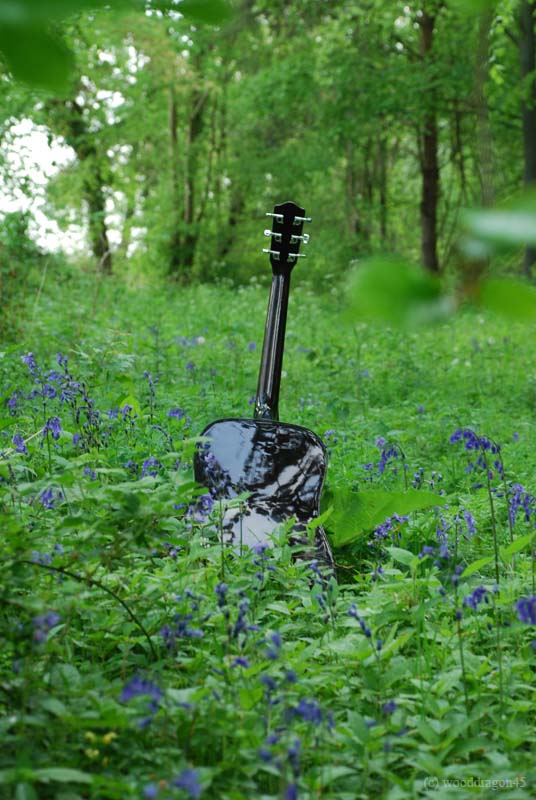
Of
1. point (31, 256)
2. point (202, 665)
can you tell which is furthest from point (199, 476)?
point (31, 256)

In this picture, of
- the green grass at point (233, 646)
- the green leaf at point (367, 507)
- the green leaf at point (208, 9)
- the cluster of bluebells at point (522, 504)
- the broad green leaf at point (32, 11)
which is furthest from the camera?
the green leaf at point (367, 507)

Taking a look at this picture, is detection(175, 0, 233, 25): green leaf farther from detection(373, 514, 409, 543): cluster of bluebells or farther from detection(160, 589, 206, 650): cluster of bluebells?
detection(373, 514, 409, 543): cluster of bluebells

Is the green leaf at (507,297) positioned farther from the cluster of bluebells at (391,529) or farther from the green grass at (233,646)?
the cluster of bluebells at (391,529)

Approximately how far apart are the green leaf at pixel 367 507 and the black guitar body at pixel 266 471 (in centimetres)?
11

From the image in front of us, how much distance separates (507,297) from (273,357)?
3.32 meters

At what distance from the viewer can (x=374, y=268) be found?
0.67 m

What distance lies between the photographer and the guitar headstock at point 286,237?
4.10m

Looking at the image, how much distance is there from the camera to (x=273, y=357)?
3.98 meters

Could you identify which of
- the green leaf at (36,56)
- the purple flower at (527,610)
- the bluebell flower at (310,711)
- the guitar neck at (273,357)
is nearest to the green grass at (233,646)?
the bluebell flower at (310,711)

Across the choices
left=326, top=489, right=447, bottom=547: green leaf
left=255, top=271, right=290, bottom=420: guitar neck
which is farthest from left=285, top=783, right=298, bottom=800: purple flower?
left=255, top=271, right=290, bottom=420: guitar neck

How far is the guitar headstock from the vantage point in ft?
13.4

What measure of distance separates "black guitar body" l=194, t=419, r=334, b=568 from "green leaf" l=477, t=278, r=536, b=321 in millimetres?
2554

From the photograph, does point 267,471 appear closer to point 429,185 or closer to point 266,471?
point 266,471

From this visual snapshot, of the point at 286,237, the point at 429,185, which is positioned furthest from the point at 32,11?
the point at 429,185
